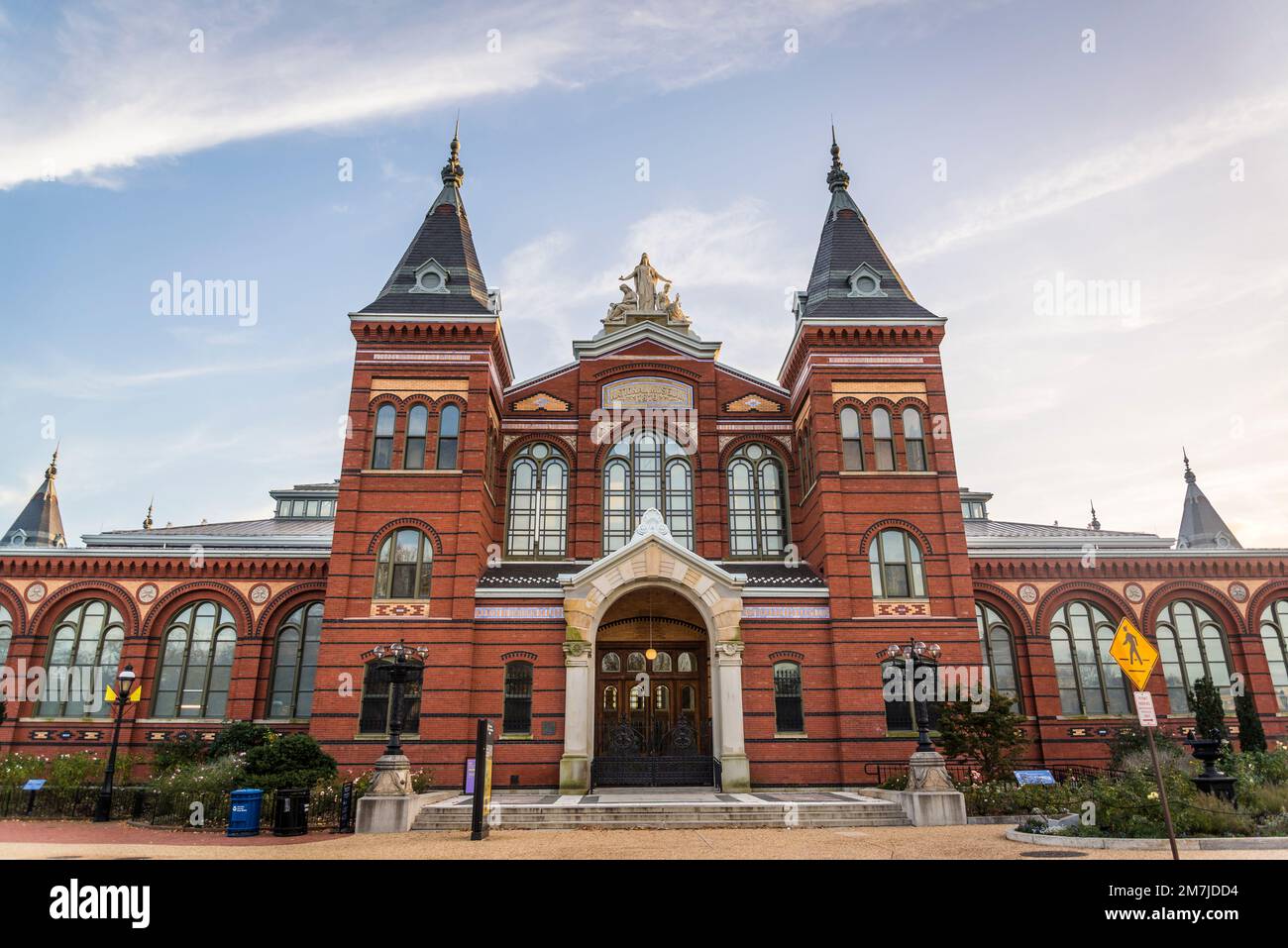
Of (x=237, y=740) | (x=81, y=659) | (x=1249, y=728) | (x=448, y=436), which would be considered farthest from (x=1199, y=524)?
(x=81, y=659)

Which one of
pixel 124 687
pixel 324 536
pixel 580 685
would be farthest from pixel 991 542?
pixel 124 687

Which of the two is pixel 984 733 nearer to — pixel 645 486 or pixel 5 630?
pixel 645 486

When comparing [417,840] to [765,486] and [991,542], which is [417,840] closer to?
[765,486]

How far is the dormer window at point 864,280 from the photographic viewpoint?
28.1 metres

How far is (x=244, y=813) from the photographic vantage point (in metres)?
16.6

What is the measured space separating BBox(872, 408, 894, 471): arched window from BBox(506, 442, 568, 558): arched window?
35.5ft

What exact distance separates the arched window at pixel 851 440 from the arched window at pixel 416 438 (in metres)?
13.8

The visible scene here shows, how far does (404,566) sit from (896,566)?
1552 cm

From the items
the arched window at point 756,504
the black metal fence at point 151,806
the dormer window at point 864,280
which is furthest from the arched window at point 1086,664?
the black metal fence at point 151,806

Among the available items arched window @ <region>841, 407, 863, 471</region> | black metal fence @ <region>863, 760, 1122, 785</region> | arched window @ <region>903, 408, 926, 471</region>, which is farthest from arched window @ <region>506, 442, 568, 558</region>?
black metal fence @ <region>863, 760, 1122, 785</region>

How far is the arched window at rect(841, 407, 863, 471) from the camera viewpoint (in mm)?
26031

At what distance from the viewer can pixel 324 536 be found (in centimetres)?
3241

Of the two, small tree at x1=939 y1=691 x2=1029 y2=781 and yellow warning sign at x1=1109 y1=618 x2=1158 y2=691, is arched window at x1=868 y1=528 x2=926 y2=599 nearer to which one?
small tree at x1=939 y1=691 x2=1029 y2=781

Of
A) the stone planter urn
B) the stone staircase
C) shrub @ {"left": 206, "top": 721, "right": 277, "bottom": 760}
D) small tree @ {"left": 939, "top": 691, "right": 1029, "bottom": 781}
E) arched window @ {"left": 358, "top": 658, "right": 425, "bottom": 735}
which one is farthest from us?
arched window @ {"left": 358, "top": 658, "right": 425, "bottom": 735}
